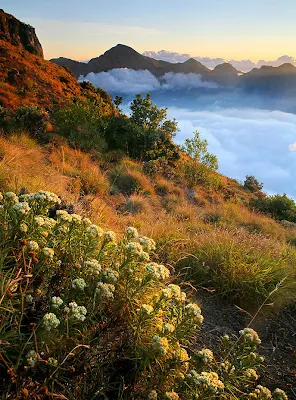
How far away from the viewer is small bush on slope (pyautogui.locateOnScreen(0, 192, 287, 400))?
1766 millimetres

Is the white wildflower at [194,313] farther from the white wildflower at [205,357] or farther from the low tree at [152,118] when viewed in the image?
the low tree at [152,118]

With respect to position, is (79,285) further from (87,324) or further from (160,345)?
(160,345)

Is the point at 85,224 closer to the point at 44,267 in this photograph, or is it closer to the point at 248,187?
the point at 44,267

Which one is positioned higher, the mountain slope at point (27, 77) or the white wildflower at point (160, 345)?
the mountain slope at point (27, 77)

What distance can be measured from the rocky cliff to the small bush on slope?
118 feet

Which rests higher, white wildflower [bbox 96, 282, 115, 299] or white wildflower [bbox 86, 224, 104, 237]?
white wildflower [bbox 86, 224, 104, 237]

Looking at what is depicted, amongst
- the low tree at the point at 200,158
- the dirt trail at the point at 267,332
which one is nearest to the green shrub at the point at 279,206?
the low tree at the point at 200,158

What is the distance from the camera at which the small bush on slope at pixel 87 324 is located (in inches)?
69.5

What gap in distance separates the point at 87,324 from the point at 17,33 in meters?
39.5

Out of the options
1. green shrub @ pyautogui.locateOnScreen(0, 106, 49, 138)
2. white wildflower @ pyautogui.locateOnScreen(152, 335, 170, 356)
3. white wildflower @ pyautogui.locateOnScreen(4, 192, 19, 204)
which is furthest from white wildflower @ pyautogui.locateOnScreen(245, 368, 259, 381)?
green shrub @ pyautogui.locateOnScreen(0, 106, 49, 138)

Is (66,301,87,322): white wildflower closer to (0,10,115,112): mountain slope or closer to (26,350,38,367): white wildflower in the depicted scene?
(26,350,38,367): white wildflower

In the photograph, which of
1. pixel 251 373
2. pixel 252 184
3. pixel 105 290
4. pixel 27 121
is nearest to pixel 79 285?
pixel 105 290

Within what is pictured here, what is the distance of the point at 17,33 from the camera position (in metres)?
34.9

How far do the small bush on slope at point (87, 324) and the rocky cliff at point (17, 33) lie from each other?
118ft
